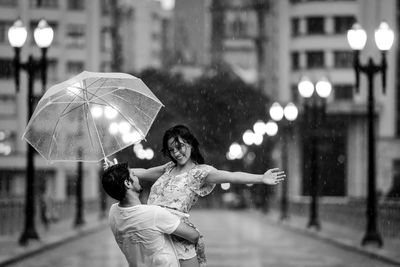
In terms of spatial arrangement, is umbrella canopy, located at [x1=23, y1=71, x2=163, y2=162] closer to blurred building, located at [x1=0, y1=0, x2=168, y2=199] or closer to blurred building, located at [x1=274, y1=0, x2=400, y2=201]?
blurred building, located at [x1=0, y1=0, x2=168, y2=199]

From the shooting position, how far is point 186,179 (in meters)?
6.88

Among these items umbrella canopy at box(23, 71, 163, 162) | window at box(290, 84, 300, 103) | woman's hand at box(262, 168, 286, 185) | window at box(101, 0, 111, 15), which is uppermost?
window at box(101, 0, 111, 15)

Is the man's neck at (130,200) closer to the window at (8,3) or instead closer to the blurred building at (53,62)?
the blurred building at (53,62)

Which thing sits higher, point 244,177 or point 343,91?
point 343,91

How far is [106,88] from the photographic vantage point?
770 centimetres

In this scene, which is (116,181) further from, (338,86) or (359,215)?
(338,86)

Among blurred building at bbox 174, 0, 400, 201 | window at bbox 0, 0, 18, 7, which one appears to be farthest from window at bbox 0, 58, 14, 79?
blurred building at bbox 174, 0, 400, 201

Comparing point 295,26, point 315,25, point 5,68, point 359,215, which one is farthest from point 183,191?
point 5,68

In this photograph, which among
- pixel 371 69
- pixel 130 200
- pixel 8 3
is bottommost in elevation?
pixel 130 200

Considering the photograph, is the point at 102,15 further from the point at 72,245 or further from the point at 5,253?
the point at 5,253

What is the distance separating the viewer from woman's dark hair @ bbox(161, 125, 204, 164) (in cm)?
689

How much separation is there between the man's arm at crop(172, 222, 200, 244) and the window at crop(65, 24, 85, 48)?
70.2m

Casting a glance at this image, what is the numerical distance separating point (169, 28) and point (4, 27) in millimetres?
52486

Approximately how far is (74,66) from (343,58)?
22.0 m
